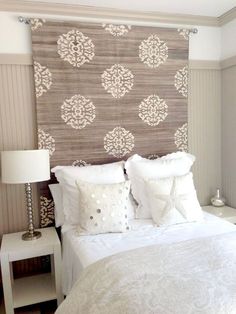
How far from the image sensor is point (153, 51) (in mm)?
2658

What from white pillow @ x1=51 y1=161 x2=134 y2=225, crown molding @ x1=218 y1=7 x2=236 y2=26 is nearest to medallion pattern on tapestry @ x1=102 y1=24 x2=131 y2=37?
crown molding @ x1=218 y1=7 x2=236 y2=26

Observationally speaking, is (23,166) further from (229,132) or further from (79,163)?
(229,132)

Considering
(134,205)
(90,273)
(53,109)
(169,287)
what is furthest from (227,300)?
(53,109)

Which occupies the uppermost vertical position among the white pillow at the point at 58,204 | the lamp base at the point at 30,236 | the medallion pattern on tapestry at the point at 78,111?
the medallion pattern on tapestry at the point at 78,111

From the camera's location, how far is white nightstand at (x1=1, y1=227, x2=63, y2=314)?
1968 mm

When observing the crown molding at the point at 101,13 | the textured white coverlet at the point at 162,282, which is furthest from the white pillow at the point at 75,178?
the crown molding at the point at 101,13

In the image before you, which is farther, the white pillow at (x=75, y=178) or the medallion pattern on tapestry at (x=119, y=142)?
the medallion pattern on tapestry at (x=119, y=142)

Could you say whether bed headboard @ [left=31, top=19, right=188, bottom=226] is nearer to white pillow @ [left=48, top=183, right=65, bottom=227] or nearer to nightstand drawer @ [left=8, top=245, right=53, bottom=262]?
white pillow @ [left=48, top=183, right=65, bottom=227]

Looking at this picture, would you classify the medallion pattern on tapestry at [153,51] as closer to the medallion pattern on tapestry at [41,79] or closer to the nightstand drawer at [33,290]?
the medallion pattern on tapestry at [41,79]

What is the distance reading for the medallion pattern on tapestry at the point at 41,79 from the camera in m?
2.33

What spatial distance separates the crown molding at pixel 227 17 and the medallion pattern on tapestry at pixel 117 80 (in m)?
1.10

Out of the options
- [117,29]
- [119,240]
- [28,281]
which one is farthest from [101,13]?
[28,281]

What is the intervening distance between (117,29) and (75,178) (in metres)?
1.36

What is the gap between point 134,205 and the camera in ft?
7.93
